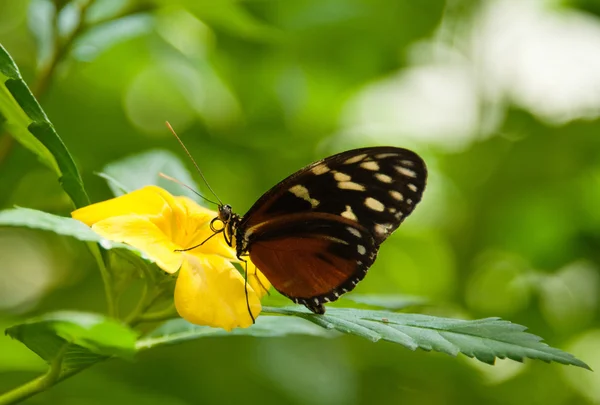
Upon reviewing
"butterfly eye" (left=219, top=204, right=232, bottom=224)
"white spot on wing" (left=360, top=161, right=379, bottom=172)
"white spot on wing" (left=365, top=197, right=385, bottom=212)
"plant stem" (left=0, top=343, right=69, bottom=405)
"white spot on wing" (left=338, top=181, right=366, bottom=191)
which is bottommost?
"plant stem" (left=0, top=343, right=69, bottom=405)

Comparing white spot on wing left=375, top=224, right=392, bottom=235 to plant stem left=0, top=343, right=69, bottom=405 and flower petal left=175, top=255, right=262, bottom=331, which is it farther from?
plant stem left=0, top=343, right=69, bottom=405

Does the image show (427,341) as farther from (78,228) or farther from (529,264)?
(529,264)

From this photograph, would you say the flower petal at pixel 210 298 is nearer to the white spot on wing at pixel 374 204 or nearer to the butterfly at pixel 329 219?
the butterfly at pixel 329 219

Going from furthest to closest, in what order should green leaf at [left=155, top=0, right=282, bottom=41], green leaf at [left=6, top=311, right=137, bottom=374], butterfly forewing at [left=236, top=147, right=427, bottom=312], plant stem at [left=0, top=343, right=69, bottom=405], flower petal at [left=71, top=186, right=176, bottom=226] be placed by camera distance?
1. green leaf at [left=155, top=0, right=282, bottom=41]
2. butterfly forewing at [left=236, top=147, right=427, bottom=312]
3. flower petal at [left=71, top=186, right=176, bottom=226]
4. plant stem at [left=0, top=343, right=69, bottom=405]
5. green leaf at [left=6, top=311, right=137, bottom=374]

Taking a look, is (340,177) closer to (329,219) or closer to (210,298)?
(329,219)

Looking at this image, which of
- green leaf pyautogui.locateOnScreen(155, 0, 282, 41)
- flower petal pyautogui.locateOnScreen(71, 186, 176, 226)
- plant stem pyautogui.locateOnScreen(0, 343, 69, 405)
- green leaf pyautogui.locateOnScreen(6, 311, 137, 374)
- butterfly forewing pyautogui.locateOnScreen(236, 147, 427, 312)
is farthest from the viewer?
green leaf pyautogui.locateOnScreen(155, 0, 282, 41)

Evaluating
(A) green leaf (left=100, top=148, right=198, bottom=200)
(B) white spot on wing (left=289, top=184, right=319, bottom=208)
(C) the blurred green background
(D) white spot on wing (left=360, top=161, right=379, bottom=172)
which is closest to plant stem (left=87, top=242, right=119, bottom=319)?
(A) green leaf (left=100, top=148, right=198, bottom=200)
